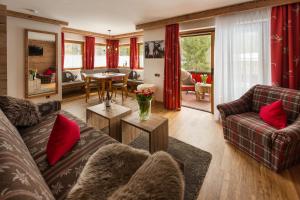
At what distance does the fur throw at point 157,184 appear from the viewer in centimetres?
77

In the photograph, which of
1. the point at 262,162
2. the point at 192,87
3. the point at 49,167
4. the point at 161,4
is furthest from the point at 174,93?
the point at 49,167

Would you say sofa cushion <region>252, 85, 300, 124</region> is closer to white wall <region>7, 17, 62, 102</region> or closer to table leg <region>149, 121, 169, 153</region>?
table leg <region>149, 121, 169, 153</region>

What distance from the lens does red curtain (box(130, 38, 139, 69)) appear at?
7.05 meters

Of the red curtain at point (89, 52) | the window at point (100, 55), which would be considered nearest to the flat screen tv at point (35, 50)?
the red curtain at point (89, 52)

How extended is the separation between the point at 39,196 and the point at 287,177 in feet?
7.82

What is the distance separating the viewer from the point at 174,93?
4.51 m

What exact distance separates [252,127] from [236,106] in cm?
59

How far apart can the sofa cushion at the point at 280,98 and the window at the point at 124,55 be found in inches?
227

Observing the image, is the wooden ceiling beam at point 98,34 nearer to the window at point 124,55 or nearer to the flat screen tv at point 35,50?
the window at point 124,55

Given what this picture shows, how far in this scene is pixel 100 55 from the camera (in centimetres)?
761

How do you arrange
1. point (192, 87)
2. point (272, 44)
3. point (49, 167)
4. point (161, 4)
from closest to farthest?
point (49, 167), point (272, 44), point (161, 4), point (192, 87)

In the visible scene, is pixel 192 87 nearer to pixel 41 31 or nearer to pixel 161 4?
pixel 161 4

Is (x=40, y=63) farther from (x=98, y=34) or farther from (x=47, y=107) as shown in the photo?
(x=98, y=34)

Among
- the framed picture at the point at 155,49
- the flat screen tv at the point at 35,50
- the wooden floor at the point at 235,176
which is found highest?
the framed picture at the point at 155,49
